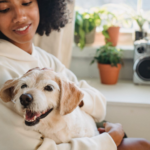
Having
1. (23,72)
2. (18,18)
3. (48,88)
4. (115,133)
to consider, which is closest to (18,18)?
(18,18)

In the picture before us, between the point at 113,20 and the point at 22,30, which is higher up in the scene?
the point at 113,20

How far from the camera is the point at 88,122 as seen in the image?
2.79 feet

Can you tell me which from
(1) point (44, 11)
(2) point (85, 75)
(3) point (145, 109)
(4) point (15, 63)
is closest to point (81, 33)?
(2) point (85, 75)

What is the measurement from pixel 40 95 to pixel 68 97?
10cm

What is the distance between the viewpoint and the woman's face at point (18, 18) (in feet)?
2.68

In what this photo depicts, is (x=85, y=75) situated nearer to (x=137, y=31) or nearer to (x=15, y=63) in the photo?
(x=137, y=31)

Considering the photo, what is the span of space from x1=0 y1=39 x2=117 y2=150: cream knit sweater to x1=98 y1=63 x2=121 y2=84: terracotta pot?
1.90 ft

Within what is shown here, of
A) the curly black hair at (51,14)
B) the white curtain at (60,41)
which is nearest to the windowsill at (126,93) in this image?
the white curtain at (60,41)

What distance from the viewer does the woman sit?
2.30ft

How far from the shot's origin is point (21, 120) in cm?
72

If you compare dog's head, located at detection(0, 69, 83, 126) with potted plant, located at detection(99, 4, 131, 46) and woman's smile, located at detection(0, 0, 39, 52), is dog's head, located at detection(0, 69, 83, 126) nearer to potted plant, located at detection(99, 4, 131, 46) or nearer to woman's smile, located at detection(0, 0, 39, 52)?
woman's smile, located at detection(0, 0, 39, 52)

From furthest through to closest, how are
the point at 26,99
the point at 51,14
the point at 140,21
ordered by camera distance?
the point at 140,21 < the point at 51,14 < the point at 26,99

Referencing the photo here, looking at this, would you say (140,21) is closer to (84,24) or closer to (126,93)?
(84,24)

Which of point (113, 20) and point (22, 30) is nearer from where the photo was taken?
point (22, 30)
